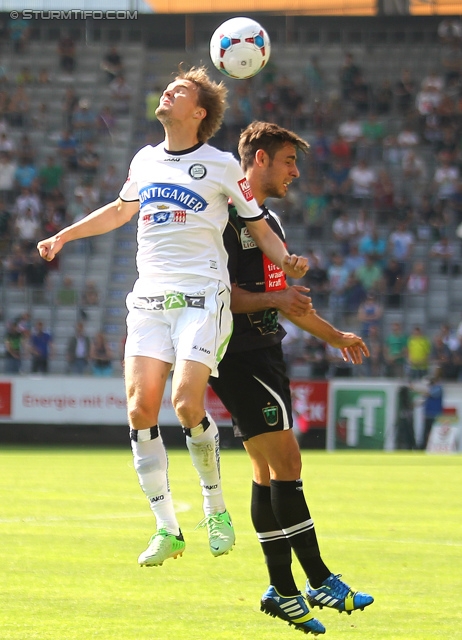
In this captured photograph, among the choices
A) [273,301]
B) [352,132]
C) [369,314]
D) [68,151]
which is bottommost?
[369,314]

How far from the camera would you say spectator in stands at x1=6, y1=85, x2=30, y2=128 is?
94.5 feet

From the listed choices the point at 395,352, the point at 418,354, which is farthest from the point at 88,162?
the point at 418,354

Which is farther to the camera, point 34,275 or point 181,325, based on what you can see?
→ point 34,275

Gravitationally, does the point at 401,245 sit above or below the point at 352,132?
below

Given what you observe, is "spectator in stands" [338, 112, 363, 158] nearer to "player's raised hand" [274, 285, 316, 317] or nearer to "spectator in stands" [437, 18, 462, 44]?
"spectator in stands" [437, 18, 462, 44]

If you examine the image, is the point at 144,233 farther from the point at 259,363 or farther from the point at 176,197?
the point at 259,363

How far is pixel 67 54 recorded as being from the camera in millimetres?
30203

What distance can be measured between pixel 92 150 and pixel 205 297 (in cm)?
2235

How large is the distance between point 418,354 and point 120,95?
11027mm

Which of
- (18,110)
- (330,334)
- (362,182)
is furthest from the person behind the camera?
(18,110)

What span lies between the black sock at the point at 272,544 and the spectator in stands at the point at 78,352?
53.9ft

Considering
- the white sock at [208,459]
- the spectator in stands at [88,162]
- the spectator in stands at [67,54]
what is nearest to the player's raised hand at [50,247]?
the white sock at [208,459]

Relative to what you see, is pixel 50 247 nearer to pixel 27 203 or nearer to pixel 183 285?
pixel 183 285

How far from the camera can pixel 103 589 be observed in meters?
7.36
